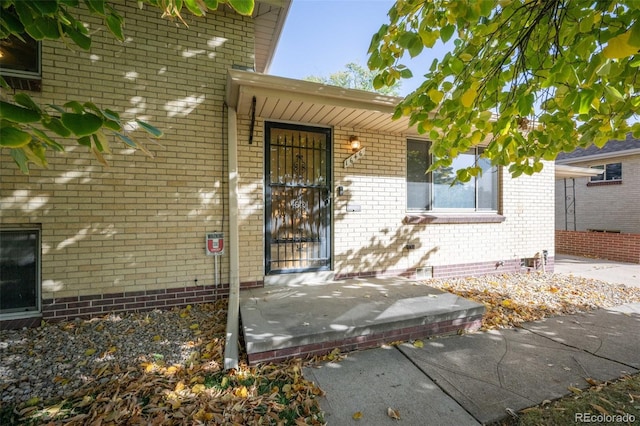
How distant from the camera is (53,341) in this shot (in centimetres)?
303

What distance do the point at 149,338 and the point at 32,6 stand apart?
2964 mm

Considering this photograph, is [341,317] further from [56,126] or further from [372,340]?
[56,126]

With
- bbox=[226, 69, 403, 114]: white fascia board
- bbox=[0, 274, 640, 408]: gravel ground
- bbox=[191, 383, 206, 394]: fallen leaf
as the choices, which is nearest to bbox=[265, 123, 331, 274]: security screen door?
bbox=[226, 69, 403, 114]: white fascia board

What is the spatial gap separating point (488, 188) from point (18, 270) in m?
7.59

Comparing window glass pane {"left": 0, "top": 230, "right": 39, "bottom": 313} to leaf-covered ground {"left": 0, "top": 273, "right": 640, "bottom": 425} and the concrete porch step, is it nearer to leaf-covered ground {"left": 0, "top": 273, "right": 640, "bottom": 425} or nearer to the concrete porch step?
leaf-covered ground {"left": 0, "top": 273, "right": 640, "bottom": 425}

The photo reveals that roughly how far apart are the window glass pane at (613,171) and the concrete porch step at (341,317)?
1186 centimetres

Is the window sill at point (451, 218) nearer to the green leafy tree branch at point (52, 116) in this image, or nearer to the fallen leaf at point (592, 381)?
the fallen leaf at point (592, 381)

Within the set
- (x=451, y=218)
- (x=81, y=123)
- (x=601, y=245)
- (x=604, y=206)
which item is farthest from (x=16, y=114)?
(x=604, y=206)

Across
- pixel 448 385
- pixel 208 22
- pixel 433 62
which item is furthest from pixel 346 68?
pixel 448 385

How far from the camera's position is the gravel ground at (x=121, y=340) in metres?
2.42

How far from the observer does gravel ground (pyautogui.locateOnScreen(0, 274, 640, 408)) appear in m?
2.42

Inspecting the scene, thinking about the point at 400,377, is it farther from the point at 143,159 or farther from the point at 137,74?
the point at 137,74

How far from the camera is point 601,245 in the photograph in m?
8.82

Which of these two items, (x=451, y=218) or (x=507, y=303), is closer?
(x=507, y=303)
